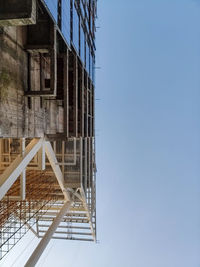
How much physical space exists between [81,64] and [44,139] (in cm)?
897

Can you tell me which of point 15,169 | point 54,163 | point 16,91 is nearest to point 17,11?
point 16,91

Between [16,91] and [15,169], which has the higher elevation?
[16,91]

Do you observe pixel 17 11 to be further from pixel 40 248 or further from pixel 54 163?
pixel 40 248

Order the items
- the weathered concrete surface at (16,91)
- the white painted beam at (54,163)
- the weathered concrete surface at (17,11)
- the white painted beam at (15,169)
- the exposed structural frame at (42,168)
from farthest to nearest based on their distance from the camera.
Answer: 1. the white painted beam at (54,163)
2. the exposed structural frame at (42,168)
3. the white painted beam at (15,169)
4. the weathered concrete surface at (16,91)
5. the weathered concrete surface at (17,11)

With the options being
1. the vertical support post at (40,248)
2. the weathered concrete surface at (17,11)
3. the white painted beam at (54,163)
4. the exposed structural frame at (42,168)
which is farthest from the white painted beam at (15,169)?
the vertical support post at (40,248)

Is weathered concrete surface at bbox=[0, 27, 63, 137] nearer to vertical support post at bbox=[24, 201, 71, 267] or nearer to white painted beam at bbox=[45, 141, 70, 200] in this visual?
white painted beam at bbox=[45, 141, 70, 200]

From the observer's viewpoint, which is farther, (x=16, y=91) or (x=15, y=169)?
(x=15, y=169)

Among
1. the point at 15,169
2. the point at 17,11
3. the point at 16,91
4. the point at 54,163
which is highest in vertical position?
the point at 17,11

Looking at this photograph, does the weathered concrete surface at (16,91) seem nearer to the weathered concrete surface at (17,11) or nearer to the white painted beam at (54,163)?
the weathered concrete surface at (17,11)

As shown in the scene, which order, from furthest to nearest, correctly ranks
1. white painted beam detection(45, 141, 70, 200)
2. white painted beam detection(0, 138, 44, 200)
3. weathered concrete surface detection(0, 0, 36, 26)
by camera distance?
white painted beam detection(45, 141, 70, 200) → white painted beam detection(0, 138, 44, 200) → weathered concrete surface detection(0, 0, 36, 26)

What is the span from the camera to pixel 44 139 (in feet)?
44.1

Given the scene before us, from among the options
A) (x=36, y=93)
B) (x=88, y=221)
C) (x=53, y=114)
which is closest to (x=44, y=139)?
(x=53, y=114)

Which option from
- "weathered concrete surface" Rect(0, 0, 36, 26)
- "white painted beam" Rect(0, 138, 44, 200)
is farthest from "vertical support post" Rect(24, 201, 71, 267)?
"weathered concrete surface" Rect(0, 0, 36, 26)

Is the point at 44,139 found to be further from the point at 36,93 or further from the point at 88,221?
the point at 88,221
